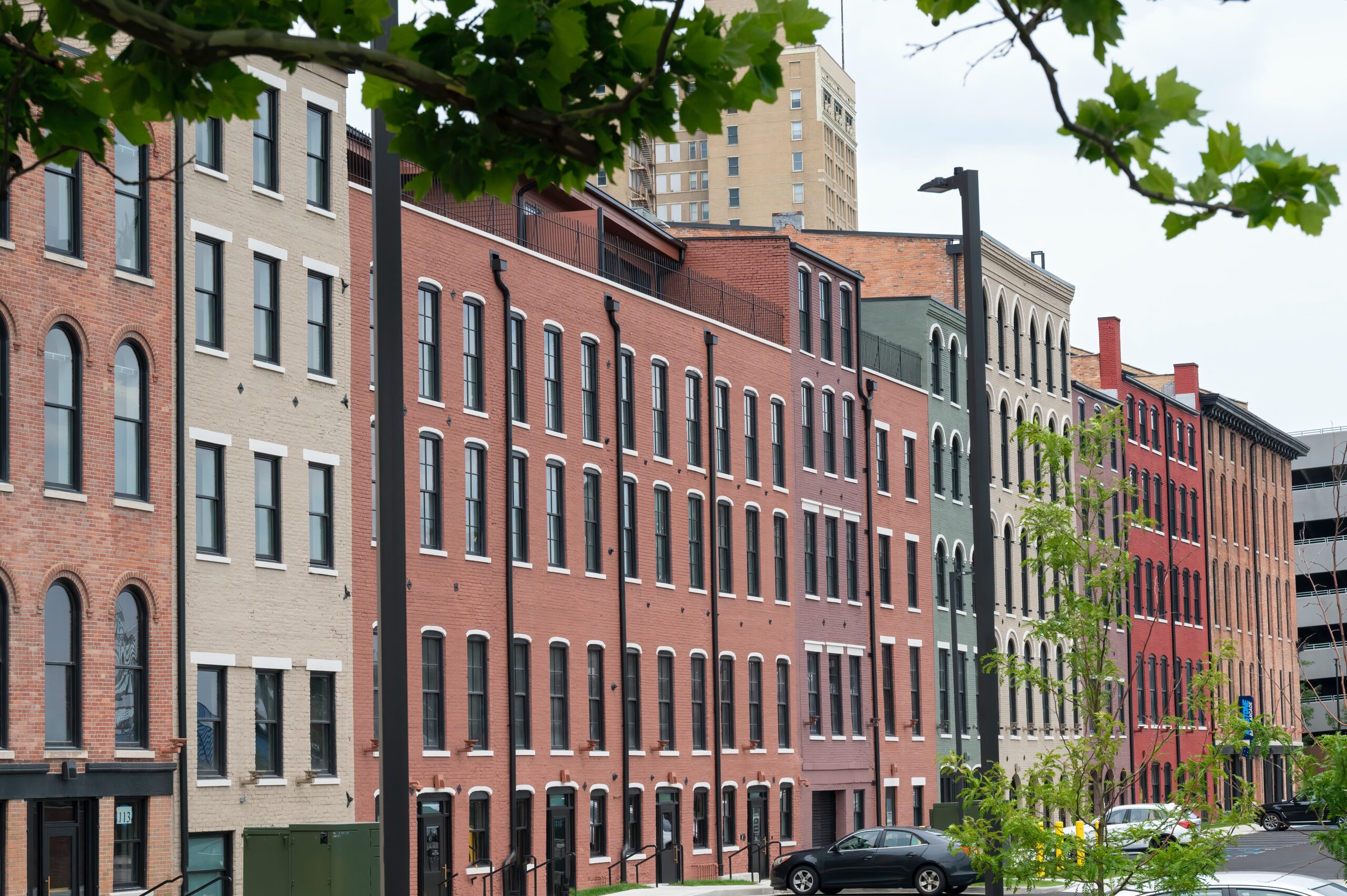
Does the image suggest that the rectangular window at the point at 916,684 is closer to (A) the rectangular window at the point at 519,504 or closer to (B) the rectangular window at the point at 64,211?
(A) the rectangular window at the point at 519,504

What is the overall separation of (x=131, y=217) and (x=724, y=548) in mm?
21284

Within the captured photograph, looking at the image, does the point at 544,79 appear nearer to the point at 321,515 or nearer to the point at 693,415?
the point at 321,515

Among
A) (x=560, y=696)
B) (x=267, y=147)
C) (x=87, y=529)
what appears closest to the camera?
(x=87, y=529)

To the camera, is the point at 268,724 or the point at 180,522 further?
the point at 268,724

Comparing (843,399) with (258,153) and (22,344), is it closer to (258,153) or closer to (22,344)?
(258,153)

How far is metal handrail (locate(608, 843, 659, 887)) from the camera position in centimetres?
4184

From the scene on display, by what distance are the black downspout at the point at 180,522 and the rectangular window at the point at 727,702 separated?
19.1 meters

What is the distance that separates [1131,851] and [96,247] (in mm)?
17787

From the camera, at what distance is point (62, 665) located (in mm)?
28844

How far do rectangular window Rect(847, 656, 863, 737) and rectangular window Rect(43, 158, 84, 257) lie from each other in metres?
30.2

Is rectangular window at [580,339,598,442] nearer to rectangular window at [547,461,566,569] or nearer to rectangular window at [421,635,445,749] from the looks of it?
rectangular window at [547,461,566,569]

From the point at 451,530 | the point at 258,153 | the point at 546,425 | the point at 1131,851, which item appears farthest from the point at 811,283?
the point at 1131,851

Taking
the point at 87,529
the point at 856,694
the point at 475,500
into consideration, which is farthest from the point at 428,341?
the point at 856,694

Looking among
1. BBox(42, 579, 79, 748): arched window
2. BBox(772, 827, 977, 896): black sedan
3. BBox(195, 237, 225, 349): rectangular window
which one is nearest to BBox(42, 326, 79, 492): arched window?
BBox(42, 579, 79, 748): arched window
